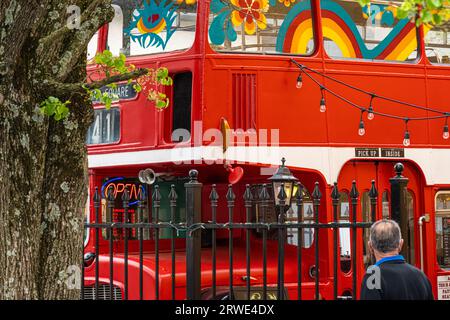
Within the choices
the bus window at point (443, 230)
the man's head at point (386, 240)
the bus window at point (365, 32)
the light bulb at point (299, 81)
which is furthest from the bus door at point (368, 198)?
the man's head at point (386, 240)

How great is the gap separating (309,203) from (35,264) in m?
4.57

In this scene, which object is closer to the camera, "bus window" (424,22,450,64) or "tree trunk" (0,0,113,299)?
"tree trunk" (0,0,113,299)

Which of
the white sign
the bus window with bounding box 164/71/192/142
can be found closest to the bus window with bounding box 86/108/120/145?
the bus window with bounding box 164/71/192/142

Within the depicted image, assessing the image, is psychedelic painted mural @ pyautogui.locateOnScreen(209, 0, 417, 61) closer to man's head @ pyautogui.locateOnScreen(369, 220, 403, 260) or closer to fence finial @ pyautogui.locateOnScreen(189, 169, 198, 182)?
fence finial @ pyautogui.locateOnScreen(189, 169, 198, 182)

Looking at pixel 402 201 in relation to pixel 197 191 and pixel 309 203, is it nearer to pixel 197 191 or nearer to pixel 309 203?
pixel 197 191

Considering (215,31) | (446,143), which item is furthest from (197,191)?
(446,143)

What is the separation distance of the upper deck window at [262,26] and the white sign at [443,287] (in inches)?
122

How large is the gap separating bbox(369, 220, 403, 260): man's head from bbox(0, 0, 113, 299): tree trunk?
2577mm

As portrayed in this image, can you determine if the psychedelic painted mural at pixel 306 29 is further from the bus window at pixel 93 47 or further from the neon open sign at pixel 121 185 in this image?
the neon open sign at pixel 121 185

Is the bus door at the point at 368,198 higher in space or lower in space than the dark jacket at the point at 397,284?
higher

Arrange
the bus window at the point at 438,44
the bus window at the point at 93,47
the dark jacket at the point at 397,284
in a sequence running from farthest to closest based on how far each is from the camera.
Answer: the bus window at the point at 438,44
the bus window at the point at 93,47
the dark jacket at the point at 397,284

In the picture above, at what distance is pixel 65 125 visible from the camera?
7973 millimetres

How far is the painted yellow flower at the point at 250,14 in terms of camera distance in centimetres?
1130

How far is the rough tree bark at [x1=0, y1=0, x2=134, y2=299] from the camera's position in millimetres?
7707
